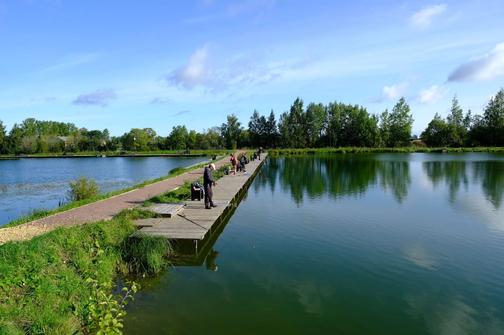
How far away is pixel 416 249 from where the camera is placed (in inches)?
448

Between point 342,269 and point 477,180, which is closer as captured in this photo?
point 342,269

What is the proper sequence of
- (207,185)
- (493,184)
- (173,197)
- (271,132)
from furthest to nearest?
(271,132)
(493,184)
(173,197)
(207,185)

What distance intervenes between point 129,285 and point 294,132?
7934 cm

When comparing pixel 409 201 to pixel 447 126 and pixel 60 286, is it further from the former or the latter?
pixel 447 126

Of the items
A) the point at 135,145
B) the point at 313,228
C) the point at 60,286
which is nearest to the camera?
the point at 60,286

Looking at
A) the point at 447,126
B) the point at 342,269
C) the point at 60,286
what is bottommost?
the point at 342,269

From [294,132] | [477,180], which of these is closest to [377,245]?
[477,180]

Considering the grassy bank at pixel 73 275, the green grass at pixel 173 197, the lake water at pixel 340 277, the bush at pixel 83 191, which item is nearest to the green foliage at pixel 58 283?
the grassy bank at pixel 73 275

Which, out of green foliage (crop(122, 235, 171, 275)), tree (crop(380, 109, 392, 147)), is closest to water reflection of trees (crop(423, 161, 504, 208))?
green foliage (crop(122, 235, 171, 275))

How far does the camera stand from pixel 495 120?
78688 mm

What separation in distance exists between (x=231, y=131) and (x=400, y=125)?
37211mm

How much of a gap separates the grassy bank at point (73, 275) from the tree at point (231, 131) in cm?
8141

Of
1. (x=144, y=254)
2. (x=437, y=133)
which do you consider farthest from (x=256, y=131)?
(x=144, y=254)

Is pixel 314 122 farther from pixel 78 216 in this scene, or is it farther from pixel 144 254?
pixel 144 254
